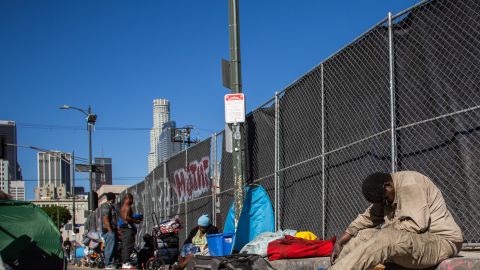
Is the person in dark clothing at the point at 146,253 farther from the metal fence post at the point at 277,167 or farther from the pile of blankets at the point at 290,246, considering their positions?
the pile of blankets at the point at 290,246

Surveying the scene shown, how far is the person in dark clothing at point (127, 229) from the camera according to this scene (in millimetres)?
11844

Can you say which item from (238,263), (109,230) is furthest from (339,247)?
(109,230)

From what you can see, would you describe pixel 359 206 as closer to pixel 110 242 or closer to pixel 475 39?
pixel 475 39

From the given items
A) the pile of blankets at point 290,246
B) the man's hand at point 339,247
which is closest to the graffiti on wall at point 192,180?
the pile of blankets at point 290,246

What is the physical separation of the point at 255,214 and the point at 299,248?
2.99 metres

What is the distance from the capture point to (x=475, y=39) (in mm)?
5207

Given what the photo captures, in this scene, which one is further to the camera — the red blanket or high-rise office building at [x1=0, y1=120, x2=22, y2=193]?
high-rise office building at [x1=0, y1=120, x2=22, y2=193]

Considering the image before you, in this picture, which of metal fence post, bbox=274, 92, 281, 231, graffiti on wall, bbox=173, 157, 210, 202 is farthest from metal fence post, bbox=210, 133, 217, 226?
metal fence post, bbox=274, 92, 281, 231

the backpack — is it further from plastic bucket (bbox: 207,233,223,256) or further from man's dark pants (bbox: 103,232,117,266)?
man's dark pants (bbox: 103,232,117,266)

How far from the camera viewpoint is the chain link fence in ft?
17.5

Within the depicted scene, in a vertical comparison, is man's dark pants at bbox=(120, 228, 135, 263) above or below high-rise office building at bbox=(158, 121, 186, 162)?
below

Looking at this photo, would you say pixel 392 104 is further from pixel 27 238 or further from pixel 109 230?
pixel 109 230

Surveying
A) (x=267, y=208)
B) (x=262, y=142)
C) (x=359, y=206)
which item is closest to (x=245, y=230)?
(x=267, y=208)

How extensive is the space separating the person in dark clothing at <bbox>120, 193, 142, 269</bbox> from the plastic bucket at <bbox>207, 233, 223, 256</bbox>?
3.41m
